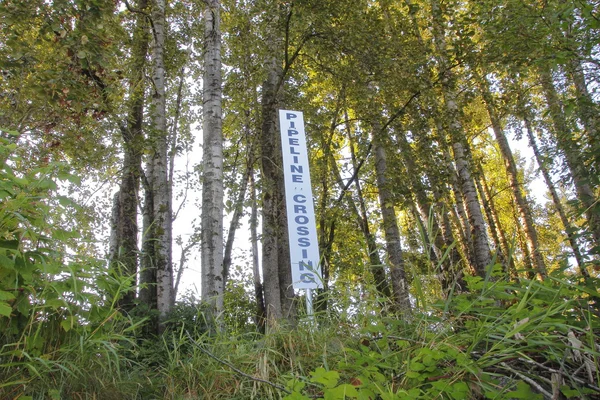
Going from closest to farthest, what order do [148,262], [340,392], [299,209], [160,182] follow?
[340,392], [299,209], [160,182], [148,262]

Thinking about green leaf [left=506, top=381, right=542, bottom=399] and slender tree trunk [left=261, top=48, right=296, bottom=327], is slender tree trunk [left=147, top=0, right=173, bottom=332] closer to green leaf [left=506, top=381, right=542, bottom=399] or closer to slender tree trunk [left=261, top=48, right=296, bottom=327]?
slender tree trunk [left=261, top=48, right=296, bottom=327]

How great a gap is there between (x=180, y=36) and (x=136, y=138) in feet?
15.8

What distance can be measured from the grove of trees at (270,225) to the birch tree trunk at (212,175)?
3 centimetres

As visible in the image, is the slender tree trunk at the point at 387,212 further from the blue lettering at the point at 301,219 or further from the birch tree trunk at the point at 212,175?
the birch tree trunk at the point at 212,175

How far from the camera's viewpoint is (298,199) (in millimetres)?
5637

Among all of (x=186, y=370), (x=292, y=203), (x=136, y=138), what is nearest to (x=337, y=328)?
(x=186, y=370)

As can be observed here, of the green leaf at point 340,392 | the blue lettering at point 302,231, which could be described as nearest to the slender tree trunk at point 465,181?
the blue lettering at point 302,231

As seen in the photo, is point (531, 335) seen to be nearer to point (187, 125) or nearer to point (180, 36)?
point (180, 36)

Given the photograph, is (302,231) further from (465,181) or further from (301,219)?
(465,181)

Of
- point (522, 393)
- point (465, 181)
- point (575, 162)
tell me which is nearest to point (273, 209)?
point (465, 181)

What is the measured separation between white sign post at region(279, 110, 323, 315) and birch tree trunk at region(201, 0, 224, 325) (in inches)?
36.9

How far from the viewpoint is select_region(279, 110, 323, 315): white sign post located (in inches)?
207

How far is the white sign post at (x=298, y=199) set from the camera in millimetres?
5246

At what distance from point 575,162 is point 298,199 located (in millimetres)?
3584
